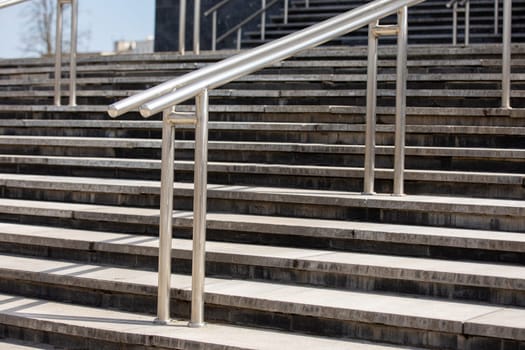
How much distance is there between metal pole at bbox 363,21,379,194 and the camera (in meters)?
5.07

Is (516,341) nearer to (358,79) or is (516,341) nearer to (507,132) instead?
(507,132)

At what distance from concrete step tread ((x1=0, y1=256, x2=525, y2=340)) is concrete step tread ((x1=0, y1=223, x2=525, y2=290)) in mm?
103

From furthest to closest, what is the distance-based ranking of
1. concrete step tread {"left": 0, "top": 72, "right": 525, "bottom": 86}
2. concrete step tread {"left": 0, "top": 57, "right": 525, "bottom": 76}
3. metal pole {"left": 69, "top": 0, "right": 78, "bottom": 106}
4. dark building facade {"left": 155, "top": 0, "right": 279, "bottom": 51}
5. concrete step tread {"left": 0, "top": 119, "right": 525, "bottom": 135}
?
dark building facade {"left": 155, "top": 0, "right": 279, "bottom": 51} < metal pole {"left": 69, "top": 0, "right": 78, "bottom": 106} < concrete step tread {"left": 0, "top": 57, "right": 525, "bottom": 76} < concrete step tread {"left": 0, "top": 72, "right": 525, "bottom": 86} < concrete step tread {"left": 0, "top": 119, "right": 525, "bottom": 135}

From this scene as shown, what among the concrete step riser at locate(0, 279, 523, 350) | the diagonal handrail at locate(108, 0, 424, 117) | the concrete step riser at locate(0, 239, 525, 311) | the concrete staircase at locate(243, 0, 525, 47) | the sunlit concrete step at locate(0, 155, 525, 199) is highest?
the concrete staircase at locate(243, 0, 525, 47)

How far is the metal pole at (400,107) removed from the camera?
5.02 meters

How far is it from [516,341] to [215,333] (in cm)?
117

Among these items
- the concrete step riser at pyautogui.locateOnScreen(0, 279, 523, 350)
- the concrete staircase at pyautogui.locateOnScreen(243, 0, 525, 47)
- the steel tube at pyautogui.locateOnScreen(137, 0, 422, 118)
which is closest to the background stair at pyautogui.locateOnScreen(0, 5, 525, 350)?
the concrete step riser at pyautogui.locateOnScreen(0, 279, 523, 350)

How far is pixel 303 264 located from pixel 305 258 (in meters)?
0.05

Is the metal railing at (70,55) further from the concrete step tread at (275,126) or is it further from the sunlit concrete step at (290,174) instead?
the sunlit concrete step at (290,174)

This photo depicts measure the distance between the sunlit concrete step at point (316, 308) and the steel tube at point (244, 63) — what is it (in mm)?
873

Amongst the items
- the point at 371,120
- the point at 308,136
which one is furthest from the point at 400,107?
the point at 308,136

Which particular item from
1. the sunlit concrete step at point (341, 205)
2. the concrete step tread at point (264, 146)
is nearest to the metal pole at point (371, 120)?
the sunlit concrete step at point (341, 205)

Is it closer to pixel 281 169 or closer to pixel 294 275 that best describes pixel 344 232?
pixel 294 275

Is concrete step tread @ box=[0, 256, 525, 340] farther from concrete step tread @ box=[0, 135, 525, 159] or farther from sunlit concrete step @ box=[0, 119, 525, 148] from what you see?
sunlit concrete step @ box=[0, 119, 525, 148]
